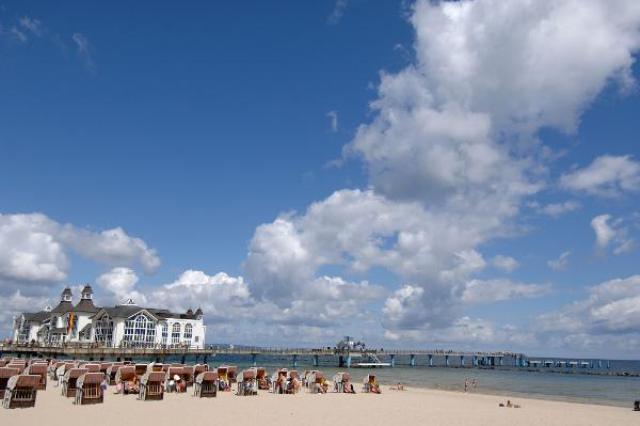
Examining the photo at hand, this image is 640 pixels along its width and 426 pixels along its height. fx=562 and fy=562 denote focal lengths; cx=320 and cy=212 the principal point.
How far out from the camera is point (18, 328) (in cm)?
7950

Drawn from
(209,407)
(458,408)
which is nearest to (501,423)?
(458,408)

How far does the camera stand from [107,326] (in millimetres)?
70438

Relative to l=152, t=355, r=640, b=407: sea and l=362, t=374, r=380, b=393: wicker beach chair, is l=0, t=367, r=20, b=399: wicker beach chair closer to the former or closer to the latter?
l=362, t=374, r=380, b=393: wicker beach chair

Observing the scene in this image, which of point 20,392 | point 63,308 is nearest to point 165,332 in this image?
point 63,308

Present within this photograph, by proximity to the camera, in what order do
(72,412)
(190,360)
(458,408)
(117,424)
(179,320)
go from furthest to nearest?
(190,360), (179,320), (458,408), (72,412), (117,424)

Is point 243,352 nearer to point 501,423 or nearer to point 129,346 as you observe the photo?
point 129,346

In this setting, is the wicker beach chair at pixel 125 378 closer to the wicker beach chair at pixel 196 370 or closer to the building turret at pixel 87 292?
the wicker beach chair at pixel 196 370

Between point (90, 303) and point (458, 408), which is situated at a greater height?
point (90, 303)

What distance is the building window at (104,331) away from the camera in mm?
69562

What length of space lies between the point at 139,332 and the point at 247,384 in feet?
161

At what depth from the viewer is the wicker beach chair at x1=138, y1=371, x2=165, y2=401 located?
2068 cm

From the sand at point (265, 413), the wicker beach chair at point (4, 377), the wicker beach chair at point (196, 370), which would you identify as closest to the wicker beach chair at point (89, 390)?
the sand at point (265, 413)

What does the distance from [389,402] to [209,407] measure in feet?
29.3

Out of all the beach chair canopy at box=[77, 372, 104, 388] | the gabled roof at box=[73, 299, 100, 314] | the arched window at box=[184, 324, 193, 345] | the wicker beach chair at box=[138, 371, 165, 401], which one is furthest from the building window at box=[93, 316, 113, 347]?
the beach chair canopy at box=[77, 372, 104, 388]
